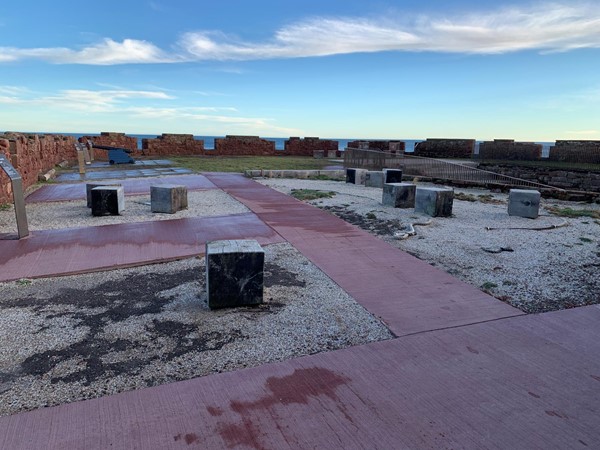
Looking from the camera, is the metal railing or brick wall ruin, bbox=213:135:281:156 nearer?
the metal railing

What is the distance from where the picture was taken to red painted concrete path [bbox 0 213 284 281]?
5.80m

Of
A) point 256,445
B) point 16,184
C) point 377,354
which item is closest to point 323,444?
point 256,445

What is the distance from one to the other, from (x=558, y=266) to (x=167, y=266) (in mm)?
5250

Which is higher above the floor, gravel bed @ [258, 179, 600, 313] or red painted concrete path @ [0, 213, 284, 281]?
gravel bed @ [258, 179, 600, 313]

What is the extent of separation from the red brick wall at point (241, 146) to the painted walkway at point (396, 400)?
25.2 meters

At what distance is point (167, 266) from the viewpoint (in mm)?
5883

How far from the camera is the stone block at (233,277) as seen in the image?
14.6ft

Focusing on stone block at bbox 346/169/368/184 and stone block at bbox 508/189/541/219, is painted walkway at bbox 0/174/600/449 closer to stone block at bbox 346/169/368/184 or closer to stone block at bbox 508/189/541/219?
stone block at bbox 508/189/541/219

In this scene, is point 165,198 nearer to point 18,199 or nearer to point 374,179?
point 18,199

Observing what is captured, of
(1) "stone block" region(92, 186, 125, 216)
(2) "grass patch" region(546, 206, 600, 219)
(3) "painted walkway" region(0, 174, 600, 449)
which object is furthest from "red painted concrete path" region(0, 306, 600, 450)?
(2) "grass patch" region(546, 206, 600, 219)

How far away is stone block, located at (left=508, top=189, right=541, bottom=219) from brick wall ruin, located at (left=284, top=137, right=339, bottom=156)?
21002 mm

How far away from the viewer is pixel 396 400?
3004 mm

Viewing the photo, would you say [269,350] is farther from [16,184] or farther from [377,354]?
[16,184]

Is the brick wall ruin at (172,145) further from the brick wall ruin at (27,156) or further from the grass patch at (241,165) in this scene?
the brick wall ruin at (27,156)
